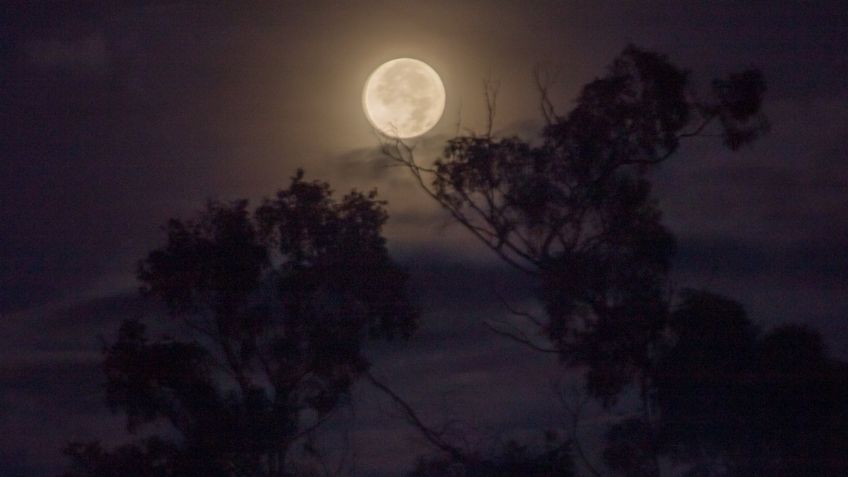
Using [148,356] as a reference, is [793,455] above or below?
below

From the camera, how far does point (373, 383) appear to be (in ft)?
98.1

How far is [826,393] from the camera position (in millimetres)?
27859

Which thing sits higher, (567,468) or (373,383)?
(373,383)

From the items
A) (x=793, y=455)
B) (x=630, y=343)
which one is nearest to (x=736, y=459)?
(x=793, y=455)

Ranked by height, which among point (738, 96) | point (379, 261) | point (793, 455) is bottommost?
point (793, 455)

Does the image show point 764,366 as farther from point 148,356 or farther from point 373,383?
point 148,356

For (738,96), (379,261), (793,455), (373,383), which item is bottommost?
(793,455)

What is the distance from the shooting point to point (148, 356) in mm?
30344

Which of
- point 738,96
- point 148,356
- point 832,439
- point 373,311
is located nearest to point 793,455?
point 832,439

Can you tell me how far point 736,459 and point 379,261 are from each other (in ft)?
25.9

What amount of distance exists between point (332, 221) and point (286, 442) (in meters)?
4.53

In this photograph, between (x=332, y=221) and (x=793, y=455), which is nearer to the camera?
(x=793, y=455)

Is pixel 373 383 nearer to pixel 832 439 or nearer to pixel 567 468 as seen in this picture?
pixel 567 468

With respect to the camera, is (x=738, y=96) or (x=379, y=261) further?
(x=379, y=261)
